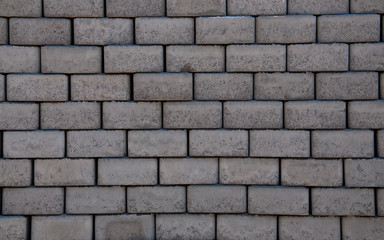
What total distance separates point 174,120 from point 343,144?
3.66 feet

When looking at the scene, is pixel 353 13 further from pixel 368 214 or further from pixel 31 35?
pixel 31 35

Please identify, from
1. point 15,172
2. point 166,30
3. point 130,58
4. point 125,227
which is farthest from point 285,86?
point 15,172

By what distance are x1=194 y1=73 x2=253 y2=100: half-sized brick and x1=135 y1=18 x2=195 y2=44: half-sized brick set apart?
10.6 inches

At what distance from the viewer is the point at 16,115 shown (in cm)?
235

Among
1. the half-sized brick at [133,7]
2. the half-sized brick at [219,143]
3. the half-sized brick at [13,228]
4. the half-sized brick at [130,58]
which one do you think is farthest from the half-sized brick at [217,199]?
the half-sized brick at [133,7]

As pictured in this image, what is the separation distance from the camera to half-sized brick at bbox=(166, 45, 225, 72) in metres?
2.36

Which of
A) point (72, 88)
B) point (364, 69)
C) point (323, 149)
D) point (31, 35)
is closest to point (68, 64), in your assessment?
point (72, 88)

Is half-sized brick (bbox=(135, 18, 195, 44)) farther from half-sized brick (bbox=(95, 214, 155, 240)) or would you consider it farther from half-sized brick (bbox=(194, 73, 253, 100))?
half-sized brick (bbox=(95, 214, 155, 240))

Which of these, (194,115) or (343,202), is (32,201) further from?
(343,202)

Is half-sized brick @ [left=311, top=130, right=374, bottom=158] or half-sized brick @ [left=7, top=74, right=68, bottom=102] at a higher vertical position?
half-sized brick @ [left=7, top=74, right=68, bottom=102]

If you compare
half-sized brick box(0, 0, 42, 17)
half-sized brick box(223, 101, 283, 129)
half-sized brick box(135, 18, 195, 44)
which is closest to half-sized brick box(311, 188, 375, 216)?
half-sized brick box(223, 101, 283, 129)

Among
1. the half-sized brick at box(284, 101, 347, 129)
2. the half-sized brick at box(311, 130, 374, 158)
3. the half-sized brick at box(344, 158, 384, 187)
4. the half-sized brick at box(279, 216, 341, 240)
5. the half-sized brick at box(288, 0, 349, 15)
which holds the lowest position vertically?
the half-sized brick at box(279, 216, 341, 240)

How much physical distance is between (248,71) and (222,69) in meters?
0.17

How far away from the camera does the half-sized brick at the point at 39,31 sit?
2.36m
